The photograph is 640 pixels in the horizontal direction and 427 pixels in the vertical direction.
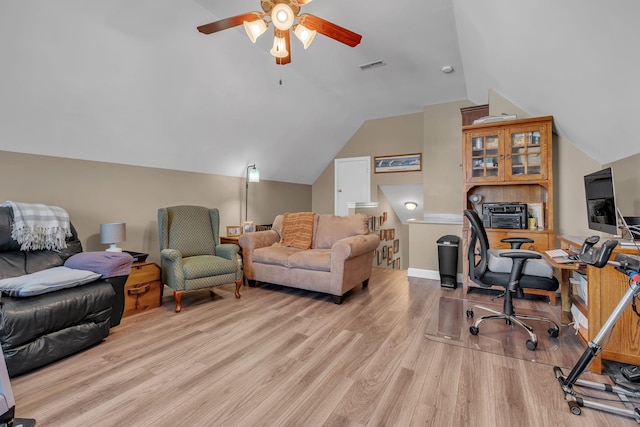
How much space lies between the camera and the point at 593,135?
2590mm

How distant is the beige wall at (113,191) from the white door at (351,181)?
2.17 meters

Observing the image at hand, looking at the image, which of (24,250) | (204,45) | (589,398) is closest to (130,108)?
(204,45)

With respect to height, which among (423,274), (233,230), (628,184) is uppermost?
(628,184)

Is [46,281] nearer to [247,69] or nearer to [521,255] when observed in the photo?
[247,69]

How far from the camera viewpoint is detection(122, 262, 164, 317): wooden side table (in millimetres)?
2822

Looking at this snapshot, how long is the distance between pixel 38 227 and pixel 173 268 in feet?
3.47

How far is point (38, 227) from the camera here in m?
2.31

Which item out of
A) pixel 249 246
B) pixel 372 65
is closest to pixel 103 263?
pixel 249 246

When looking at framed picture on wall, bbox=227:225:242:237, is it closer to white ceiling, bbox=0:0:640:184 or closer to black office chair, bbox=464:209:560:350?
white ceiling, bbox=0:0:640:184

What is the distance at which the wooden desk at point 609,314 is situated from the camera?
1.77m

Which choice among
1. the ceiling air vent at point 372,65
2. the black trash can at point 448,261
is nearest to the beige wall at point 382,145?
the black trash can at point 448,261

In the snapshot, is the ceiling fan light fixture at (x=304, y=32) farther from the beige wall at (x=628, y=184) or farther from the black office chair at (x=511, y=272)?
the beige wall at (x=628, y=184)

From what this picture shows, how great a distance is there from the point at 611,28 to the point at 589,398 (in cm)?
196

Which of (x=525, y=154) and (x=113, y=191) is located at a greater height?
(x=525, y=154)
